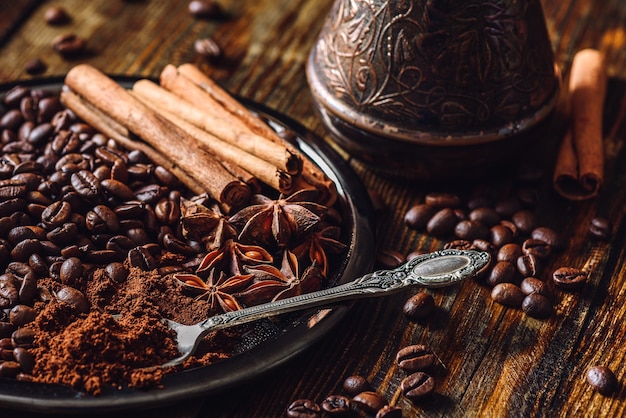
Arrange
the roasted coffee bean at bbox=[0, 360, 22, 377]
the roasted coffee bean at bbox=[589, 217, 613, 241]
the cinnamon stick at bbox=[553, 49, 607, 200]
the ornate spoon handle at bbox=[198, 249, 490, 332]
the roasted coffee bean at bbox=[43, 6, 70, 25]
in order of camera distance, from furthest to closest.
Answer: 1. the roasted coffee bean at bbox=[43, 6, 70, 25]
2. the cinnamon stick at bbox=[553, 49, 607, 200]
3. the roasted coffee bean at bbox=[589, 217, 613, 241]
4. the ornate spoon handle at bbox=[198, 249, 490, 332]
5. the roasted coffee bean at bbox=[0, 360, 22, 377]

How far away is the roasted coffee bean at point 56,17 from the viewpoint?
298cm

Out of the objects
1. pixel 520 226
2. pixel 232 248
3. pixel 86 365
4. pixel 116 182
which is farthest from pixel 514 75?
pixel 86 365

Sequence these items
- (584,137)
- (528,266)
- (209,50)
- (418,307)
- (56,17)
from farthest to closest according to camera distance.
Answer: (56,17) < (209,50) < (584,137) < (528,266) < (418,307)

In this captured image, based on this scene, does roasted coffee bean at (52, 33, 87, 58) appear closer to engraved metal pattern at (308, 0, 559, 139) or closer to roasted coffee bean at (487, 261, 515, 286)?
engraved metal pattern at (308, 0, 559, 139)

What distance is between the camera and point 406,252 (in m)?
2.16

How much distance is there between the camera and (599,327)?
1.94 m

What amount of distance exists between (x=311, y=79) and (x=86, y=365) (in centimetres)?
106

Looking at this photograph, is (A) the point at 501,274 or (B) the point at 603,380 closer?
(B) the point at 603,380

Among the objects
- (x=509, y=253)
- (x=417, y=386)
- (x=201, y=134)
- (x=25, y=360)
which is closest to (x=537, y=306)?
(x=509, y=253)

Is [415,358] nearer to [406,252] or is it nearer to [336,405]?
[336,405]

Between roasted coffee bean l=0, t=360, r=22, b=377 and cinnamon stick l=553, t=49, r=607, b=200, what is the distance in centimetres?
153

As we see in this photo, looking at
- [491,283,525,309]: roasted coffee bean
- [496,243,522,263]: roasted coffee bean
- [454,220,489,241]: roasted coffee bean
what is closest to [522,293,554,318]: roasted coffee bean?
[491,283,525,309]: roasted coffee bean

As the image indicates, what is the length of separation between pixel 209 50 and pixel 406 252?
114cm

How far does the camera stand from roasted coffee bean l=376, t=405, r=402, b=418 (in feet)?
5.55
